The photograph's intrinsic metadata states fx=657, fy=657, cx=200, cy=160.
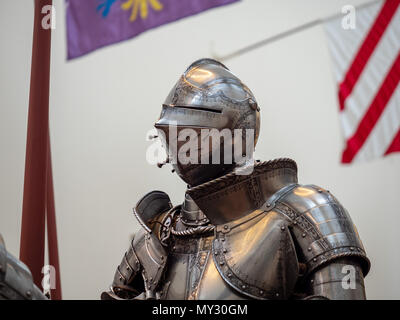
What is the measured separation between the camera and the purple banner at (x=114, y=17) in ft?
11.6

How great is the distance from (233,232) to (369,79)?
1.66 metres

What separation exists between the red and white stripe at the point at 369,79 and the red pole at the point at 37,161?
64.4 inches

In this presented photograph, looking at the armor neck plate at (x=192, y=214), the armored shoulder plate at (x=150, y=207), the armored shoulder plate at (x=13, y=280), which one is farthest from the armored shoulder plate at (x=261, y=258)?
the armored shoulder plate at (x=13, y=280)

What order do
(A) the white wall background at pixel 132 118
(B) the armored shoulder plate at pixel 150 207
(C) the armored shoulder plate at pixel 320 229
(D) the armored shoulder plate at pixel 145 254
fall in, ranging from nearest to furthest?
(C) the armored shoulder plate at pixel 320 229 → (D) the armored shoulder plate at pixel 145 254 → (B) the armored shoulder plate at pixel 150 207 → (A) the white wall background at pixel 132 118

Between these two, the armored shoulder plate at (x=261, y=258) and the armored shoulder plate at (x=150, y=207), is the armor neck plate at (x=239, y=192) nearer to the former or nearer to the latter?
the armored shoulder plate at (x=261, y=258)

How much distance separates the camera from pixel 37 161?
249 centimetres

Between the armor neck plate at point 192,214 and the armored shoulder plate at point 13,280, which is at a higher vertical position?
the armor neck plate at point 192,214

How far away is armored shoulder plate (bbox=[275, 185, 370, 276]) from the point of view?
78.2 inches

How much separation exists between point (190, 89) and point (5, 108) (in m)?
1.92

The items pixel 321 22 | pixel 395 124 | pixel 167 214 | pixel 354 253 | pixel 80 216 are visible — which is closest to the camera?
pixel 354 253

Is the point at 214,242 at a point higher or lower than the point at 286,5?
lower

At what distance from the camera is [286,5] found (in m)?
3.94

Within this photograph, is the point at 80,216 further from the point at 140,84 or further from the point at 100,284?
the point at 140,84
